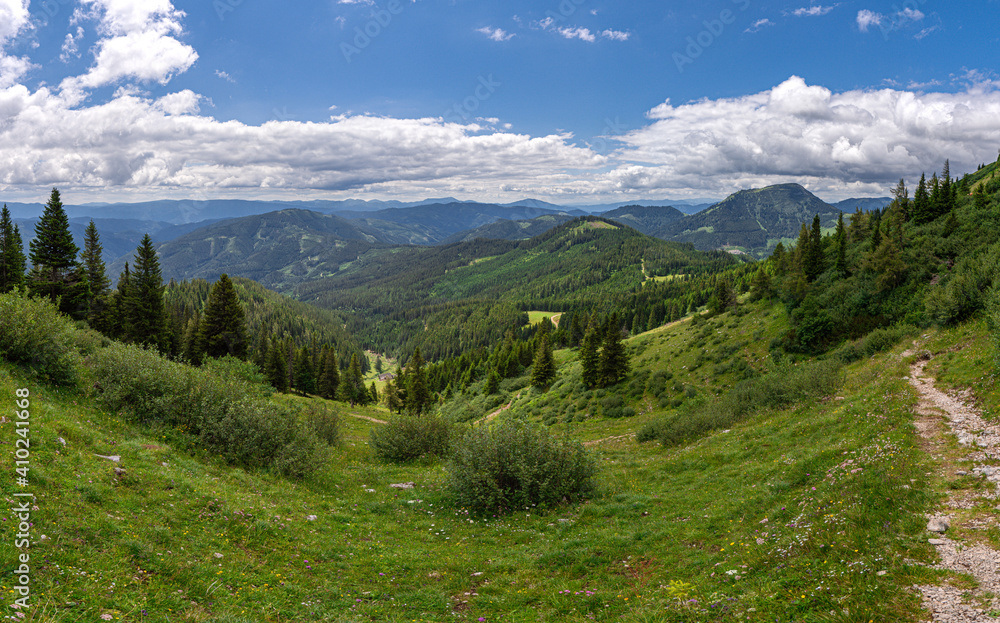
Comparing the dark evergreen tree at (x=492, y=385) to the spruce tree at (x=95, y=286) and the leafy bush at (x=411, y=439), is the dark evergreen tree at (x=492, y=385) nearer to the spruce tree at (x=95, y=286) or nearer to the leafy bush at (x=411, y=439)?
the leafy bush at (x=411, y=439)

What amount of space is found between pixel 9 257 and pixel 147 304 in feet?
45.1

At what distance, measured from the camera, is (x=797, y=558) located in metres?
9.59

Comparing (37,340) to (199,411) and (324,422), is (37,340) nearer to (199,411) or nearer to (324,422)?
(199,411)

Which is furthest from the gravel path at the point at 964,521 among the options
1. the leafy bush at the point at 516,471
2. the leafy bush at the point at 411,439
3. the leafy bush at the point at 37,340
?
the leafy bush at the point at 37,340

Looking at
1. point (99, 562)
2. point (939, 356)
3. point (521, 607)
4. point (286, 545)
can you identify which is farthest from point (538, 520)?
point (939, 356)

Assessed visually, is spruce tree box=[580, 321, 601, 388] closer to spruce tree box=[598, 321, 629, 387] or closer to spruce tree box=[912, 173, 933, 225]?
spruce tree box=[598, 321, 629, 387]

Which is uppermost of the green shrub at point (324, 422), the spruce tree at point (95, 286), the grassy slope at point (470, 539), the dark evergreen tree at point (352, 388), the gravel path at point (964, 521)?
the spruce tree at point (95, 286)

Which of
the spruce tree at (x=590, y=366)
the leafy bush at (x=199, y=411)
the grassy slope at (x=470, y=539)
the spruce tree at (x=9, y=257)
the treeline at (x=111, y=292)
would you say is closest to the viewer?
the grassy slope at (x=470, y=539)

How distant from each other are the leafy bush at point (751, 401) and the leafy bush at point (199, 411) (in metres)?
23.7

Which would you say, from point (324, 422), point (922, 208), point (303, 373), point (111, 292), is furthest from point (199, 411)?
point (922, 208)

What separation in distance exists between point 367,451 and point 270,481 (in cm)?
1481

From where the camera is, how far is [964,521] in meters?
9.43

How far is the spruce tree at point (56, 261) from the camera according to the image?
48.6 meters

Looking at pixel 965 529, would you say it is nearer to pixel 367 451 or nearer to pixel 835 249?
pixel 367 451
